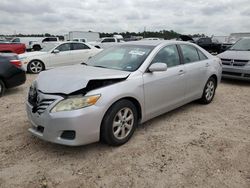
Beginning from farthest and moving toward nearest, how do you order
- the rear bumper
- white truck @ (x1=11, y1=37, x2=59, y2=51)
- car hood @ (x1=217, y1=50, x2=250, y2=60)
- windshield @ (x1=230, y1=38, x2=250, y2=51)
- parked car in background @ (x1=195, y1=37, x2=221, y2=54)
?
white truck @ (x1=11, y1=37, x2=59, y2=51)
parked car in background @ (x1=195, y1=37, x2=221, y2=54)
windshield @ (x1=230, y1=38, x2=250, y2=51)
car hood @ (x1=217, y1=50, x2=250, y2=60)
the rear bumper

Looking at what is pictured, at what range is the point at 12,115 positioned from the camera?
4.87 meters

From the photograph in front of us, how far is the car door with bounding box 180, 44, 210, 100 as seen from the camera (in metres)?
4.78

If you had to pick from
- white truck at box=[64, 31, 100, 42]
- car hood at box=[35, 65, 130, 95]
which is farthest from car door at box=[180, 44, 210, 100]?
white truck at box=[64, 31, 100, 42]

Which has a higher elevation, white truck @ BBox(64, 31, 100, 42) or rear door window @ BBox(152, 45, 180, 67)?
white truck @ BBox(64, 31, 100, 42)

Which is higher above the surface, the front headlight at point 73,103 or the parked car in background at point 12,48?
the parked car in background at point 12,48

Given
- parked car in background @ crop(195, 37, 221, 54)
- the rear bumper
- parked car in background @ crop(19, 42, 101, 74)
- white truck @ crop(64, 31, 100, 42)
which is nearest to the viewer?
the rear bumper

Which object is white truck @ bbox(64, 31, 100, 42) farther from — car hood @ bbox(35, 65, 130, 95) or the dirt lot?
car hood @ bbox(35, 65, 130, 95)

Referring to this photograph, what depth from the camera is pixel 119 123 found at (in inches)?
136

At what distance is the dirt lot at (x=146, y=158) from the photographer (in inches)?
110

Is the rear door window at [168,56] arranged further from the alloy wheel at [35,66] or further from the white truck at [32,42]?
the white truck at [32,42]

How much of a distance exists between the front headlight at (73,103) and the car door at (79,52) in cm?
836

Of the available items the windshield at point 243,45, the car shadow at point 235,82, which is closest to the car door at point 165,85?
the car shadow at point 235,82

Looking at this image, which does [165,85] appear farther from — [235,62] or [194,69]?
[235,62]

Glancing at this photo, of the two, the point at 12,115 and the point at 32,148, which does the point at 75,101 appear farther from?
the point at 12,115
